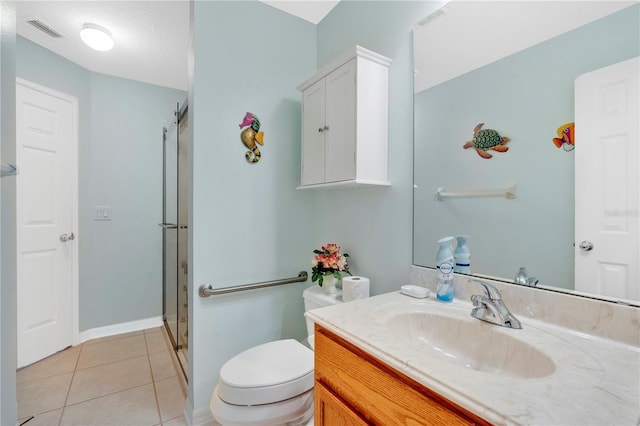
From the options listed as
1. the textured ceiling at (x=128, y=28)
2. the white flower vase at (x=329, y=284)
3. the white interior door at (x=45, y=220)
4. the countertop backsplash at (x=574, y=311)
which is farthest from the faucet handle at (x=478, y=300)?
the white interior door at (x=45, y=220)

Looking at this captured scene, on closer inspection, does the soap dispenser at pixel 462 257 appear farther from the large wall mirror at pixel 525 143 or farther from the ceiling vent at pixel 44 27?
the ceiling vent at pixel 44 27

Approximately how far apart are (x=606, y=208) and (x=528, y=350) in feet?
1.43

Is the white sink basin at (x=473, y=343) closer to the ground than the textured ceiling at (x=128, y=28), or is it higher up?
closer to the ground

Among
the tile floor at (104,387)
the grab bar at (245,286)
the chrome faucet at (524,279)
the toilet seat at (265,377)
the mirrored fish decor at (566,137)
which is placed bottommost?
the tile floor at (104,387)

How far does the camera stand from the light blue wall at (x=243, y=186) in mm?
1544

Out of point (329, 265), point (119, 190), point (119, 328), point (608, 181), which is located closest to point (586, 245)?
point (608, 181)

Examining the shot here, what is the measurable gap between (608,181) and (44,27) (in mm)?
3172

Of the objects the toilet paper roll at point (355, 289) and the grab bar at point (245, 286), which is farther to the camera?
the grab bar at point (245, 286)

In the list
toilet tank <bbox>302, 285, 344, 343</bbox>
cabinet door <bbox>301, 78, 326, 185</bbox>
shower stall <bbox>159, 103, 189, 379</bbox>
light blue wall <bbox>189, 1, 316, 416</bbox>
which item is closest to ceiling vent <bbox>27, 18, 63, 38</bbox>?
shower stall <bbox>159, 103, 189, 379</bbox>

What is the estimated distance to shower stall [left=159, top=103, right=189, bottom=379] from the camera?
6.40 feet

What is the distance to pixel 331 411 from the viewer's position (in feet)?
2.76

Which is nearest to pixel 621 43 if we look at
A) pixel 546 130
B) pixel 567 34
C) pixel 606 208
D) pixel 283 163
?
pixel 567 34

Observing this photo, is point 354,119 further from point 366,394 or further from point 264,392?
point 264,392

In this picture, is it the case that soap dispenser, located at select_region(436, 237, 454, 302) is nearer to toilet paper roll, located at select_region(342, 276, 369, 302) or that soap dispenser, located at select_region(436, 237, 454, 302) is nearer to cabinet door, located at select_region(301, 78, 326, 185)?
toilet paper roll, located at select_region(342, 276, 369, 302)
